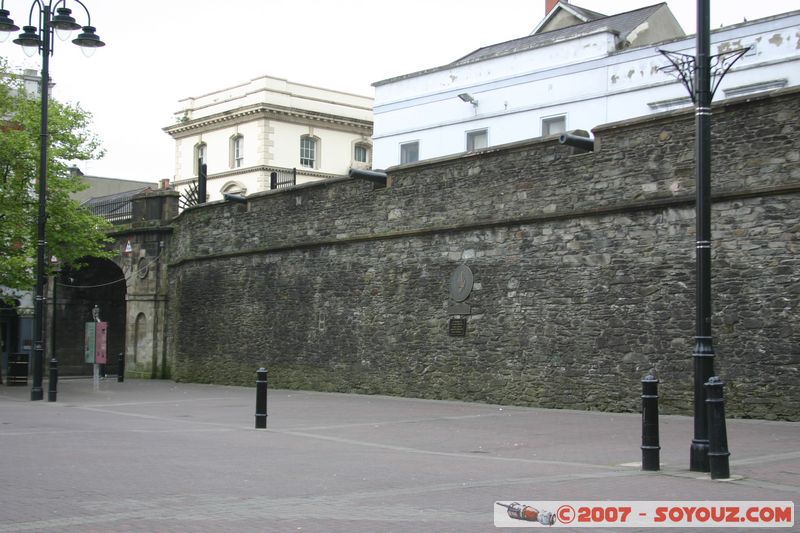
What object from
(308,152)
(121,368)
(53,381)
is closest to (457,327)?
(53,381)

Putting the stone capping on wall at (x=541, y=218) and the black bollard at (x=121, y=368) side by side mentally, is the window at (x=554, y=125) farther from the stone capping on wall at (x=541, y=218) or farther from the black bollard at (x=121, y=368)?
the black bollard at (x=121, y=368)

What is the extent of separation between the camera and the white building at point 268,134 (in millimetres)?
57062

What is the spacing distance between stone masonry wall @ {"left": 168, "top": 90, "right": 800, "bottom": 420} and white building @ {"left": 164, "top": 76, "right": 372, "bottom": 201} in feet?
98.0

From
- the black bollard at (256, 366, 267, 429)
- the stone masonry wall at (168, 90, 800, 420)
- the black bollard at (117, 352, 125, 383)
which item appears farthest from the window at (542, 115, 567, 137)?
the black bollard at (256, 366, 267, 429)

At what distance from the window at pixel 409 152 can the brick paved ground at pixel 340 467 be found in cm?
1705

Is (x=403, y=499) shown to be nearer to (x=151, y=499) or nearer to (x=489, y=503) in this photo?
(x=489, y=503)

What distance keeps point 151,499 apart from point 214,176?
53043 millimetres

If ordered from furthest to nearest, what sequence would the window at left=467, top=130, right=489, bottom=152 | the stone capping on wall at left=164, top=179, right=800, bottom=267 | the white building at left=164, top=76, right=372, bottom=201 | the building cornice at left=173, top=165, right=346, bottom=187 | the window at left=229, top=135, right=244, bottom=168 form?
the window at left=229, top=135, right=244, bottom=168 < the white building at left=164, top=76, right=372, bottom=201 < the building cornice at left=173, top=165, right=346, bottom=187 < the window at left=467, top=130, right=489, bottom=152 < the stone capping on wall at left=164, top=179, right=800, bottom=267

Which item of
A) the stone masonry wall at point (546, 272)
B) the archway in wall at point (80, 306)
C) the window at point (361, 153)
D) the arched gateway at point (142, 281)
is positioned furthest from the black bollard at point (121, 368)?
the window at point (361, 153)

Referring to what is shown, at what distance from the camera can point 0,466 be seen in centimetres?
1017

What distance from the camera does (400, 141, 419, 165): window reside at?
3431 centimetres

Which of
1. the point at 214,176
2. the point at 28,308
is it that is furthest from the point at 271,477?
the point at 214,176

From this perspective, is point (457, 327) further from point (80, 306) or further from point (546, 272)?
point (80, 306)

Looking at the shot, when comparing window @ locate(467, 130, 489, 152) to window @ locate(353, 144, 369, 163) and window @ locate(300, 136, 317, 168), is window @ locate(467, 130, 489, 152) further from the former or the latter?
window @ locate(353, 144, 369, 163)
